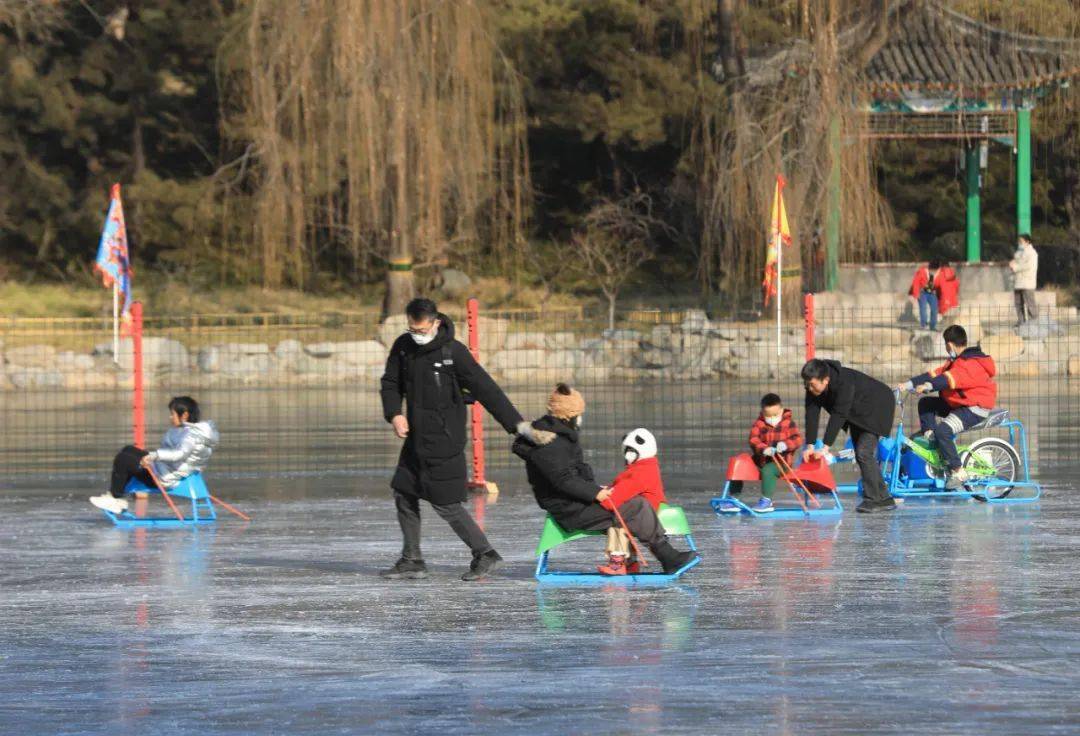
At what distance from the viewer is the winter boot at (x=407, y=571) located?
11266 mm

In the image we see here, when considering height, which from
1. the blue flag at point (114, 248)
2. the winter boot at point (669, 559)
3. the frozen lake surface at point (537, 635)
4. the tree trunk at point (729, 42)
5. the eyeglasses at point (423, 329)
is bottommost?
the frozen lake surface at point (537, 635)

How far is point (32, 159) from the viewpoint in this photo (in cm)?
4347

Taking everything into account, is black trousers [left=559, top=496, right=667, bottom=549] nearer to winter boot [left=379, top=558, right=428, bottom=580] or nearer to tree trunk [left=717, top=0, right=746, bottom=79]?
winter boot [left=379, top=558, right=428, bottom=580]

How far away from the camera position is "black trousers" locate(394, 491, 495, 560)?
1103 cm

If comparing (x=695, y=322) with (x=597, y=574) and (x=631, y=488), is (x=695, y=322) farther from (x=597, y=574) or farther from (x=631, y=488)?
(x=631, y=488)

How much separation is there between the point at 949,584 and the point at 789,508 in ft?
13.4

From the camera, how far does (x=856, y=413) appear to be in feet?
47.0

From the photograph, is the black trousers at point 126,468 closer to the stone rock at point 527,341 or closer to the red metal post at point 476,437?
the red metal post at point 476,437

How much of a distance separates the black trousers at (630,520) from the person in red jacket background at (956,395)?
4.47 m

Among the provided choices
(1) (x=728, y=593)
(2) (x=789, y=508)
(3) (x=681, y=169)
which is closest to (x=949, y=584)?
(1) (x=728, y=593)

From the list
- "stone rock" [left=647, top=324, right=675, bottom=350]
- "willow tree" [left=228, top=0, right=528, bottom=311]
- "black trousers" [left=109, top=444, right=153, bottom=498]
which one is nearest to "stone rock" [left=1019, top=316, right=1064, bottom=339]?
"stone rock" [left=647, top=324, right=675, bottom=350]

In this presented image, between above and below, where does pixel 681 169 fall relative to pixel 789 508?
above

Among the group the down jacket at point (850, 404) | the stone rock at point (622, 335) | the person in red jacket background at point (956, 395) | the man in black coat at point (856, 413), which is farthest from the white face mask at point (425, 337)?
the stone rock at point (622, 335)

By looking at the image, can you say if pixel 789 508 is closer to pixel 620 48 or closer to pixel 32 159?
pixel 620 48
